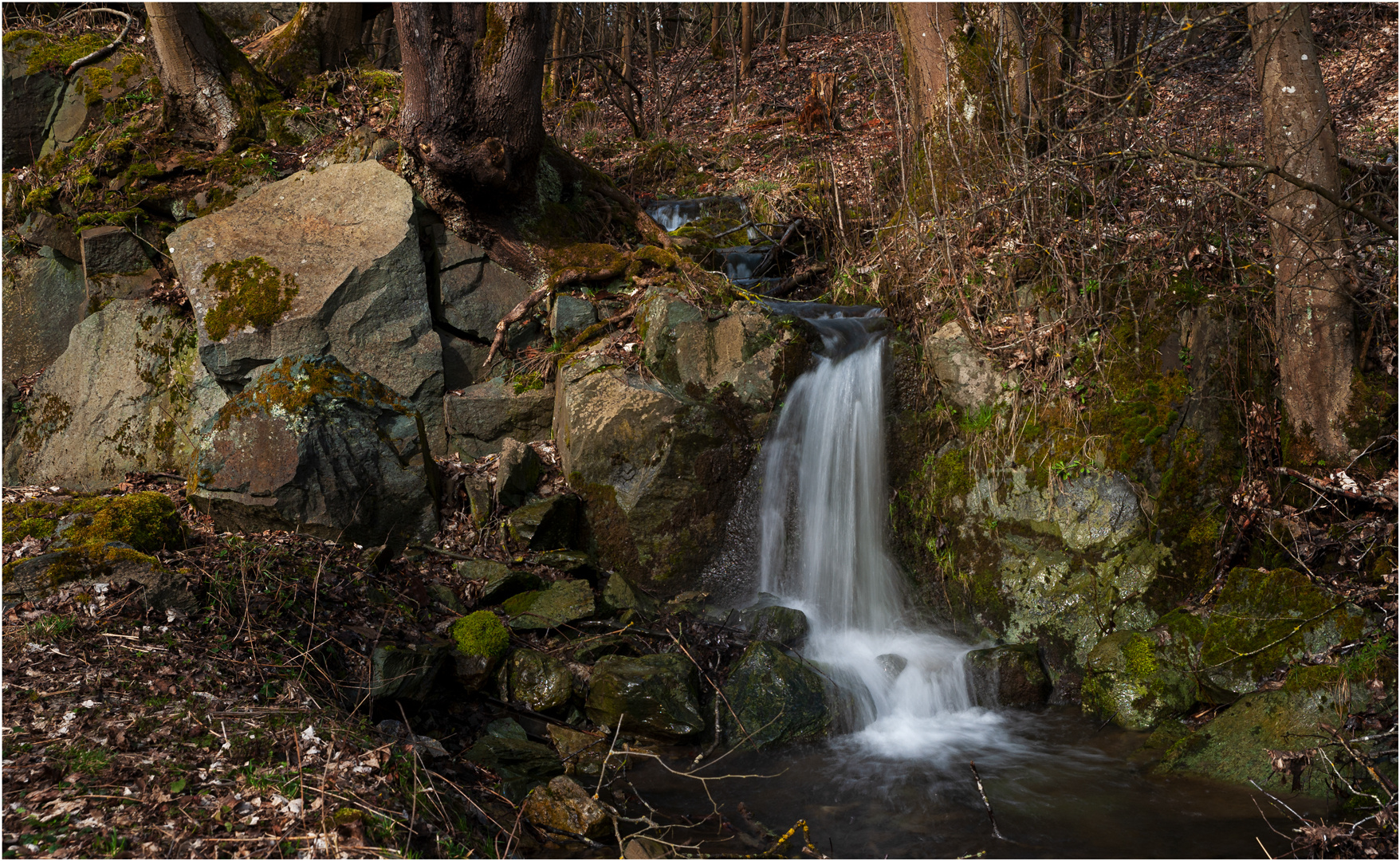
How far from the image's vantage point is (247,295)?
7301mm

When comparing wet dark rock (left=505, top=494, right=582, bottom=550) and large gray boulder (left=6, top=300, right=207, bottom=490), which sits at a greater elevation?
large gray boulder (left=6, top=300, right=207, bottom=490)

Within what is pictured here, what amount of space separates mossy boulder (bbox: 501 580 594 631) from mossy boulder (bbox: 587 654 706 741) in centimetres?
59

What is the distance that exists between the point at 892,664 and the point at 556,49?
16958 mm

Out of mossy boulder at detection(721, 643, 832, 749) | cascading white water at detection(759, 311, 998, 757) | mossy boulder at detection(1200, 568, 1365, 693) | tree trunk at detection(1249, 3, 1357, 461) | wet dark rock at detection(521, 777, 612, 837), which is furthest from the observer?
cascading white water at detection(759, 311, 998, 757)

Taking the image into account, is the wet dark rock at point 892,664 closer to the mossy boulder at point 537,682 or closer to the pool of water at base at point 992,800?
the pool of water at base at point 992,800

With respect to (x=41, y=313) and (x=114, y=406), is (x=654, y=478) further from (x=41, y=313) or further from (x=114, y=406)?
(x=41, y=313)

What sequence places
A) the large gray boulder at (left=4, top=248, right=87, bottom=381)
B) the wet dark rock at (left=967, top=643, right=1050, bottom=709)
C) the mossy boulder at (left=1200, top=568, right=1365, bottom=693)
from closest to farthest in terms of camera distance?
the mossy boulder at (left=1200, top=568, right=1365, bottom=693)
the wet dark rock at (left=967, top=643, right=1050, bottom=709)
the large gray boulder at (left=4, top=248, right=87, bottom=381)

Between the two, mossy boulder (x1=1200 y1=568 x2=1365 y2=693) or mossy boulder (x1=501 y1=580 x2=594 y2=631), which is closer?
mossy boulder (x1=1200 y1=568 x2=1365 y2=693)

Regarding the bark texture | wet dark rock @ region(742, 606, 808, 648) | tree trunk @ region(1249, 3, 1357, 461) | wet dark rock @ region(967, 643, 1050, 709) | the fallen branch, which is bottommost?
wet dark rock @ region(967, 643, 1050, 709)

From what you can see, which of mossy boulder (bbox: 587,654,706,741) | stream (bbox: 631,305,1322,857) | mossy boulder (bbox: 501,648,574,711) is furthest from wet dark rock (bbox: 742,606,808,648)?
mossy boulder (bbox: 501,648,574,711)

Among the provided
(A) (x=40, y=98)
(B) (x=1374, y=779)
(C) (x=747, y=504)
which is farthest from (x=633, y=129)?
(B) (x=1374, y=779)

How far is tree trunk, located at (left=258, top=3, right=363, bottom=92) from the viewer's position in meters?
9.34

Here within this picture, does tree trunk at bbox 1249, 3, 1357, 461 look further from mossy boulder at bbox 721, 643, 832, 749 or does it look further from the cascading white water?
mossy boulder at bbox 721, 643, 832, 749

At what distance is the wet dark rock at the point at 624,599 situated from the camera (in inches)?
227
